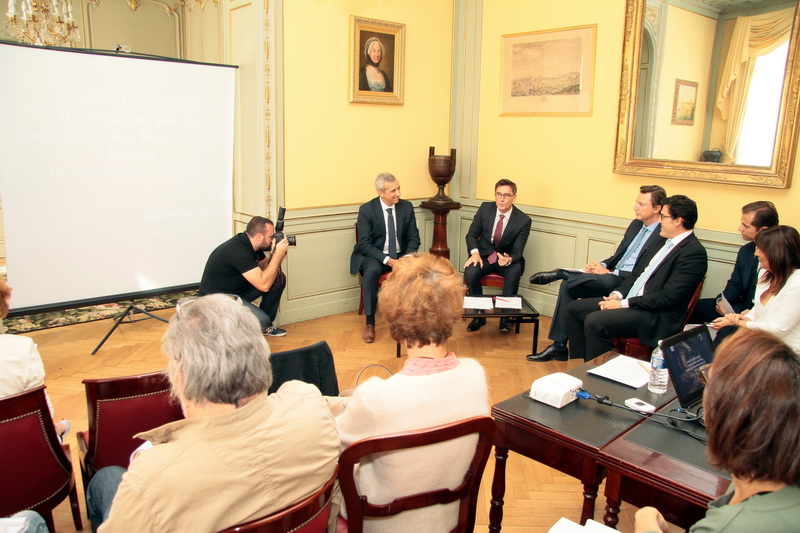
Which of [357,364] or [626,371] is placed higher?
[626,371]

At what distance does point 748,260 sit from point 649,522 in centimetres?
283

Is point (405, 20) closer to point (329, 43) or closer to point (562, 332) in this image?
point (329, 43)

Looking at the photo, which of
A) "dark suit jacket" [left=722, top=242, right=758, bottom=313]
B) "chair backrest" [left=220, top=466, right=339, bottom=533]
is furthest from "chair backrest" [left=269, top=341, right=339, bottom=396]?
"dark suit jacket" [left=722, top=242, right=758, bottom=313]

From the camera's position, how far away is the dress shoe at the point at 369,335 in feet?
15.9

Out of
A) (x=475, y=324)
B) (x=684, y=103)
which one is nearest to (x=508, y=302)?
(x=475, y=324)

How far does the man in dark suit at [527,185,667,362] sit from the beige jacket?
3.22m

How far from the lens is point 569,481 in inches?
116

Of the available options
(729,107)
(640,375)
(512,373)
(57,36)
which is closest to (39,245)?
(57,36)

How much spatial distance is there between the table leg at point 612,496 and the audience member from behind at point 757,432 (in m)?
0.56

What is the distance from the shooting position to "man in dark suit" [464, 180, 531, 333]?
16.8 ft

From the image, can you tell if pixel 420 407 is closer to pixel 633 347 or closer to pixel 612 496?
pixel 612 496

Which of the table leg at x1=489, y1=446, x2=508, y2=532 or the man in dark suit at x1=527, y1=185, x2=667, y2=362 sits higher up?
the man in dark suit at x1=527, y1=185, x2=667, y2=362

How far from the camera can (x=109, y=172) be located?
442 centimetres

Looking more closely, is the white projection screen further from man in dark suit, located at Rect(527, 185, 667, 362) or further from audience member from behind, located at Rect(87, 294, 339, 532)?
→ audience member from behind, located at Rect(87, 294, 339, 532)
